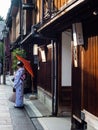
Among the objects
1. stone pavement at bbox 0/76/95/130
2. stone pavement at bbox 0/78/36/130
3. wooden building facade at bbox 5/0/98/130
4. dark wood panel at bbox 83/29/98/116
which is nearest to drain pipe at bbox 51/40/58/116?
wooden building facade at bbox 5/0/98/130

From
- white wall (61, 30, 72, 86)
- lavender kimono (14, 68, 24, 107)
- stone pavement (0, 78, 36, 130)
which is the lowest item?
stone pavement (0, 78, 36, 130)

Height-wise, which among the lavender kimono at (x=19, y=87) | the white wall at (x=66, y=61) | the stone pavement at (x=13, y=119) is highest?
the white wall at (x=66, y=61)

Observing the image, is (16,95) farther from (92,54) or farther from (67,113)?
(92,54)

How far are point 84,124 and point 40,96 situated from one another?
998cm

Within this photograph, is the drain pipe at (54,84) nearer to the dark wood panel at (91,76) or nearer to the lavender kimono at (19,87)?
the lavender kimono at (19,87)

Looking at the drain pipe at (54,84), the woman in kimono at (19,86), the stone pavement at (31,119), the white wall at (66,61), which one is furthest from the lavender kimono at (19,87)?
the white wall at (66,61)

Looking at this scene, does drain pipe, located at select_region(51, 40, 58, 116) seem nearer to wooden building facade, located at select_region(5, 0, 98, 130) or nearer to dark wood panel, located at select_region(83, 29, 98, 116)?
wooden building facade, located at select_region(5, 0, 98, 130)

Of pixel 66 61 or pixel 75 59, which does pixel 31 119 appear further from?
pixel 75 59

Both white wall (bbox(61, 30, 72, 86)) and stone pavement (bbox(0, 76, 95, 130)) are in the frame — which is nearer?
stone pavement (bbox(0, 76, 95, 130))

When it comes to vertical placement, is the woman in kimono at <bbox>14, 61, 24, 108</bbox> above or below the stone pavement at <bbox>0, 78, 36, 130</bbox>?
above

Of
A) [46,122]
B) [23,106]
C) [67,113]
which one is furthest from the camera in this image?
[23,106]

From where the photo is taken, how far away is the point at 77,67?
1246cm

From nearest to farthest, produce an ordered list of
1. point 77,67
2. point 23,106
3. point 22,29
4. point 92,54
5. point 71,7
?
1. point 71,7
2. point 92,54
3. point 77,67
4. point 23,106
5. point 22,29

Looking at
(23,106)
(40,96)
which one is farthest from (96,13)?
(40,96)
